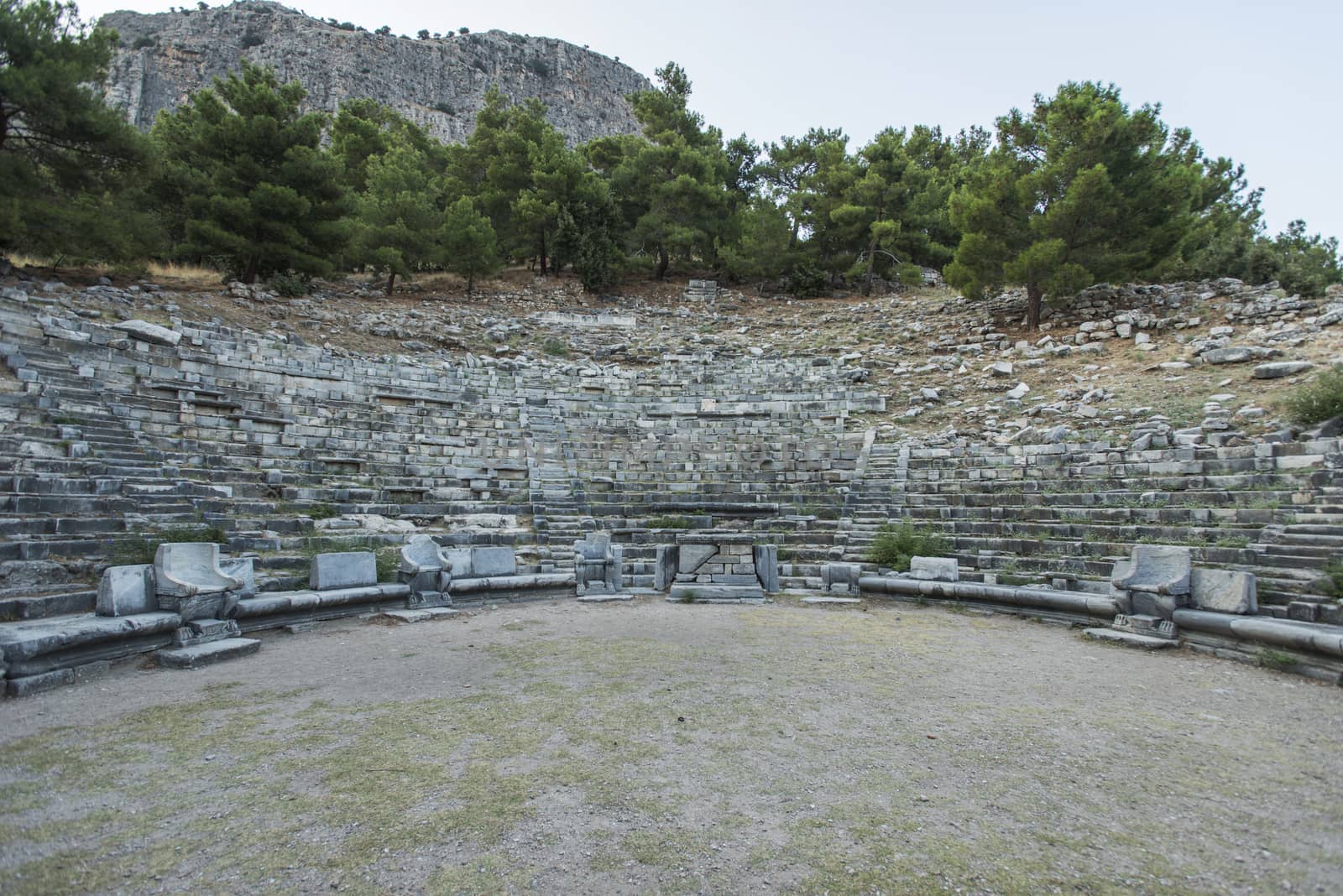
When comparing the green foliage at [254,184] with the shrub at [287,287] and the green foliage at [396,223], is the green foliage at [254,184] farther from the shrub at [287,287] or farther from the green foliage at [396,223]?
the green foliage at [396,223]

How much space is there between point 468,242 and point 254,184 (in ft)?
21.3

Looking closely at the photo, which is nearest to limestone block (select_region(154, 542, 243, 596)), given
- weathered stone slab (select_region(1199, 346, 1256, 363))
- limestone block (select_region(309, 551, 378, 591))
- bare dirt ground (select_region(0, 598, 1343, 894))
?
bare dirt ground (select_region(0, 598, 1343, 894))

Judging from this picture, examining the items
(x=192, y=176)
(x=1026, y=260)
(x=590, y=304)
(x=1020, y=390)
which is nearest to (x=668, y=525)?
(x=1020, y=390)

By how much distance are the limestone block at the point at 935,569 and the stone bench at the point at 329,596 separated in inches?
271

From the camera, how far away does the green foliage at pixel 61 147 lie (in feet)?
43.3

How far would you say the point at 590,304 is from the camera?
24953mm

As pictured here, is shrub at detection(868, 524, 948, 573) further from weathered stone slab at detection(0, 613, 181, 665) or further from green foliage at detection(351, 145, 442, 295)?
green foliage at detection(351, 145, 442, 295)

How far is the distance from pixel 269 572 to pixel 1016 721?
8079mm

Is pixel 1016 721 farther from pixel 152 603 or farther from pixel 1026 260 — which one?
pixel 1026 260

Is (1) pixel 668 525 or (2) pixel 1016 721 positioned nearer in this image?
(2) pixel 1016 721

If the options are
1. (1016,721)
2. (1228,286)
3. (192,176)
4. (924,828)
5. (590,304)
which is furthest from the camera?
(590,304)

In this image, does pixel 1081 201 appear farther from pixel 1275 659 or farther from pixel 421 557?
pixel 421 557

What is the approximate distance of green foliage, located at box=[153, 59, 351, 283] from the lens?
1816 centimetres

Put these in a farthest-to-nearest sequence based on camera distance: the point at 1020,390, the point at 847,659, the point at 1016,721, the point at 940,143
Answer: the point at 940,143
the point at 1020,390
the point at 847,659
the point at 1016,721
